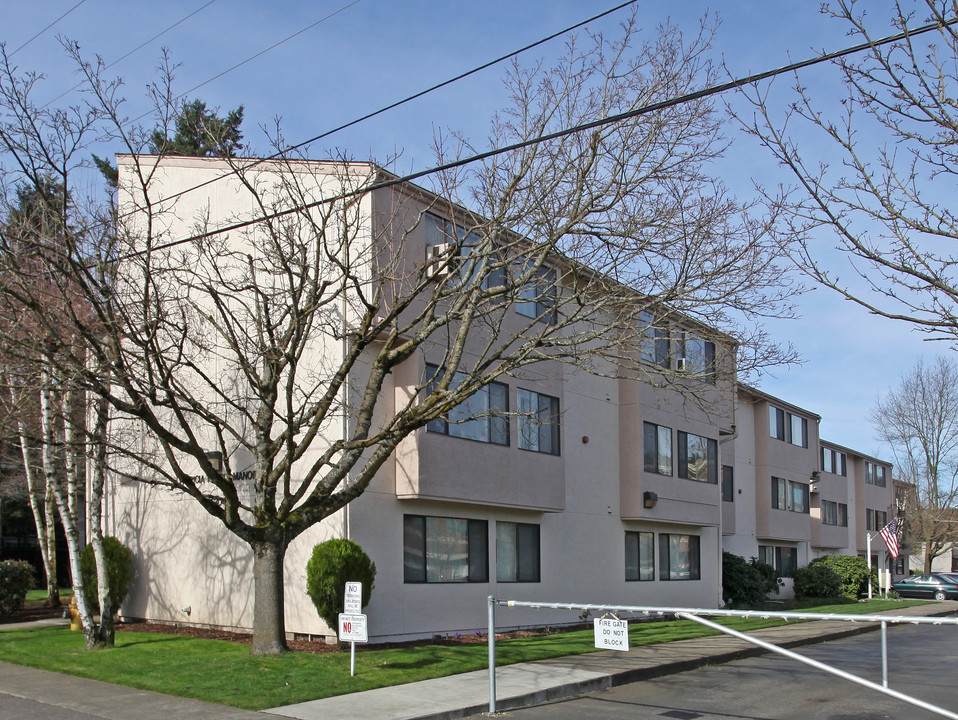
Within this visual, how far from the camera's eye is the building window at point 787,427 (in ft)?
124

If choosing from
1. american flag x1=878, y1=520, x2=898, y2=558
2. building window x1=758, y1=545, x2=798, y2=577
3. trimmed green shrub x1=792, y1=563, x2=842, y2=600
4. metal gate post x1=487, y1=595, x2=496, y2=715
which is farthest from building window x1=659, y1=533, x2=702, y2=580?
metal gate post x1=487, y1=595, x2=496, y2=715

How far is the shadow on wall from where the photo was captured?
17672 millimetres

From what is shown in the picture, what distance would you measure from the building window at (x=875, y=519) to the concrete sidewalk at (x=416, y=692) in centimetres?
4110

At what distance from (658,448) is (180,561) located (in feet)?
41.7

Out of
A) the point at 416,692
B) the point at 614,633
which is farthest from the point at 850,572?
the point at 614,633

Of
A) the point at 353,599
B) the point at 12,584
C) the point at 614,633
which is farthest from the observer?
the point at 12,584

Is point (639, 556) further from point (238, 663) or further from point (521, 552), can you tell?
point (238, 663)

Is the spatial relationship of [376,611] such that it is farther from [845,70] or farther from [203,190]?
[845,70]

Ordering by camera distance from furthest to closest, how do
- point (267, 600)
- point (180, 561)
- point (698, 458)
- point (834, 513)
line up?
1. point (834, 513)
2. point (698, 458)
3. point (180, 561)
4. point (267, 600)

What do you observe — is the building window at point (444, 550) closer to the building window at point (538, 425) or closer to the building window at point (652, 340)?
the building window at point (538, 425)

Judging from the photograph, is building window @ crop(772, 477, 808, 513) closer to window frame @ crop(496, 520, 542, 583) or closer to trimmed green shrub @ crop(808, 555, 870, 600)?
trimmed green shrub @ crop(808, 555, 870, 600)

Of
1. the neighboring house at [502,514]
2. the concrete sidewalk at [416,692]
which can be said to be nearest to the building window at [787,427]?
the neighboring house at [502,514]

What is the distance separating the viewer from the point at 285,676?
12.1 meters

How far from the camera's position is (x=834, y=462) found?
157 feet
